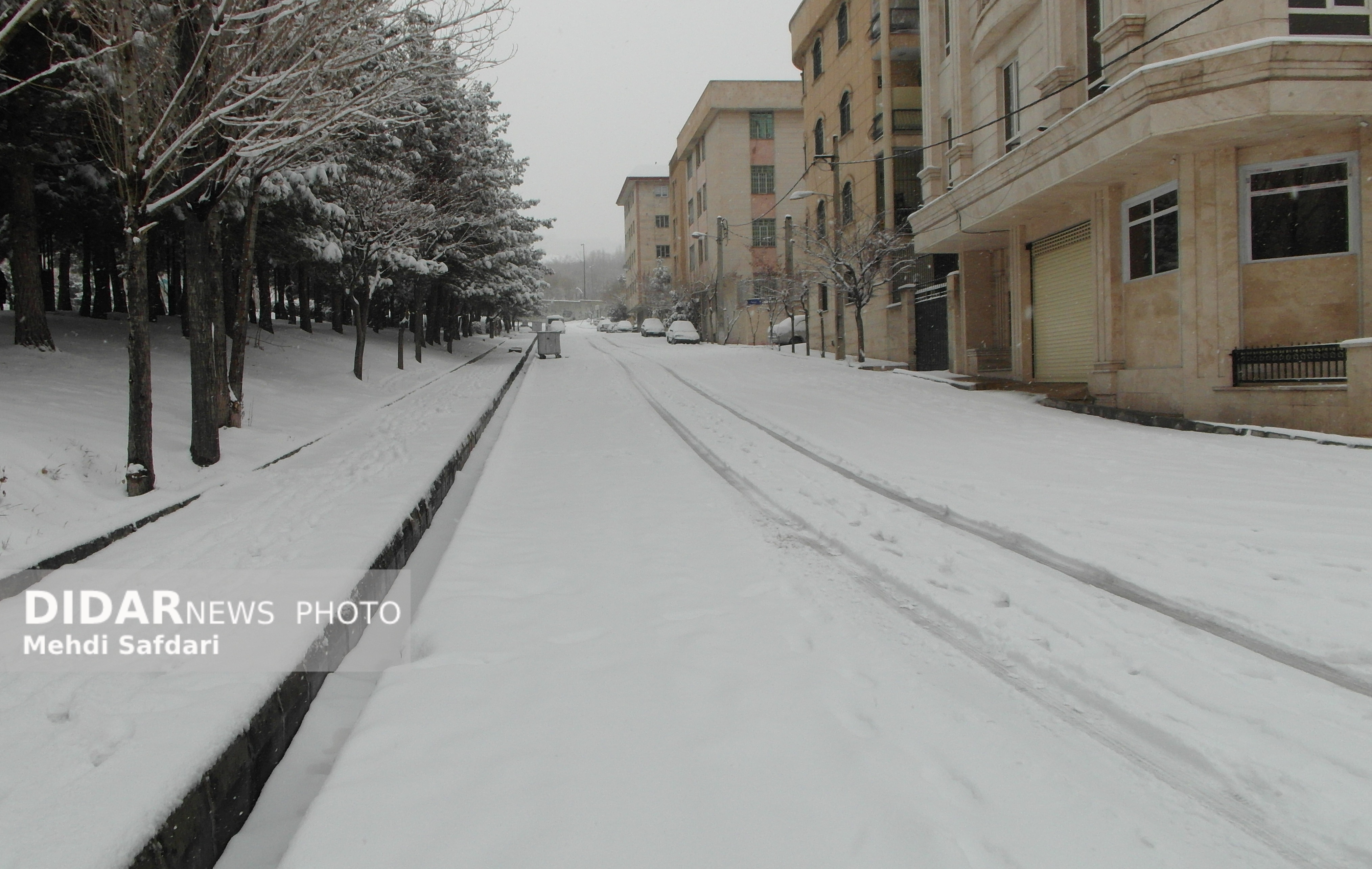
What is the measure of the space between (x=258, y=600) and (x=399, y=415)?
427 inches

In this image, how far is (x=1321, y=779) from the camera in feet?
9.29

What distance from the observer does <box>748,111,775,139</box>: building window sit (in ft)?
189

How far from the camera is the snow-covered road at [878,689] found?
2.62 metres

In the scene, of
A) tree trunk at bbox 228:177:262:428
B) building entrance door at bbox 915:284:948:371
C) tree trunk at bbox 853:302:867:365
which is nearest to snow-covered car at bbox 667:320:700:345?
tree trunk at bbox 853:302:867:365

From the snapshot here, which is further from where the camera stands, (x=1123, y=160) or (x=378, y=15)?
(x=1123, y=160)

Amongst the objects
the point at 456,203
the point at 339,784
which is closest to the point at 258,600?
the point at 339,784

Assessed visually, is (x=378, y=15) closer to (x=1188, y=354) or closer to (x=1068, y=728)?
(x=1068, y=728)

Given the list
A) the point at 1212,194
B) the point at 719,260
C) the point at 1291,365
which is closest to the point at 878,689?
the point at 1291,365

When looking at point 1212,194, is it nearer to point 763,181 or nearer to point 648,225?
point 763,181

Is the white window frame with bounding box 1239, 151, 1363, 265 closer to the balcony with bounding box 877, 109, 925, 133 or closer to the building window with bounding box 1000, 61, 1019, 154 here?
the building window with bounding box 1000, 61, 1019, 154

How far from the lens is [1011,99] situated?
722 inches

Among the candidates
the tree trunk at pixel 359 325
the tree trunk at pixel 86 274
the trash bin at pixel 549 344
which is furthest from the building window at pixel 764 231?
the tree trunk at pixel 86 274

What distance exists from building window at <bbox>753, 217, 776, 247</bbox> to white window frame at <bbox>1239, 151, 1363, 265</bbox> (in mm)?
45427

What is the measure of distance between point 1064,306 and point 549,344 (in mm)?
23699
